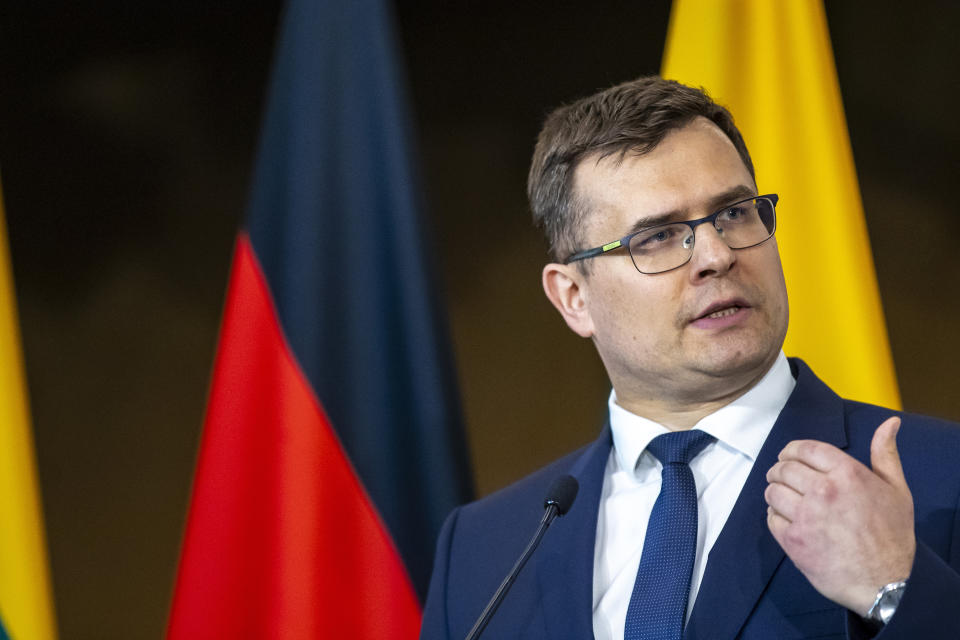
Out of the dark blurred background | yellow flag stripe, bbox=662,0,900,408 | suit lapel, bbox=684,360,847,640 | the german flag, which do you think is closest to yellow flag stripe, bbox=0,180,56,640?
the german flag

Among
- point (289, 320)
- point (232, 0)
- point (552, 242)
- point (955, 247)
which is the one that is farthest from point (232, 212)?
point (955, 247)

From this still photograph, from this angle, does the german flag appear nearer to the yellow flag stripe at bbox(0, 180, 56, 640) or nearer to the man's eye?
the yellow flag stripe at bbox(0, 180, 56, 640)

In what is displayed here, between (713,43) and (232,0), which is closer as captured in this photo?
(713,43)

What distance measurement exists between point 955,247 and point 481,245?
1373 mm

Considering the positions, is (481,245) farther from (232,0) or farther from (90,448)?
(90,448)

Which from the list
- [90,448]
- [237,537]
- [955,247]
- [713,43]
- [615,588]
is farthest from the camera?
[90,448]

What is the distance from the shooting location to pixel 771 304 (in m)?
1.67

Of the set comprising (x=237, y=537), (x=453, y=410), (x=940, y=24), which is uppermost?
(x=940, y=24)

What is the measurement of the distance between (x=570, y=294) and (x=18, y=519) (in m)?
1.43

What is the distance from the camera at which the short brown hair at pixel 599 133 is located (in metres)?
1.77

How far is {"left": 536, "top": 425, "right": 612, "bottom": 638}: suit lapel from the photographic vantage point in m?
1.60

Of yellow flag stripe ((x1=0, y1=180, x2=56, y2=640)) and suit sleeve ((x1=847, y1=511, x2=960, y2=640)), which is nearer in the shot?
suit sleeve ((x1=847, y1=511, x2=960, y2=640))

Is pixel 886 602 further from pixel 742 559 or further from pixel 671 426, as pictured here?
pixel 671 426

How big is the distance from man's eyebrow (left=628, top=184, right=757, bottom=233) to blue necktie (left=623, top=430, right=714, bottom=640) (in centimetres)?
36
